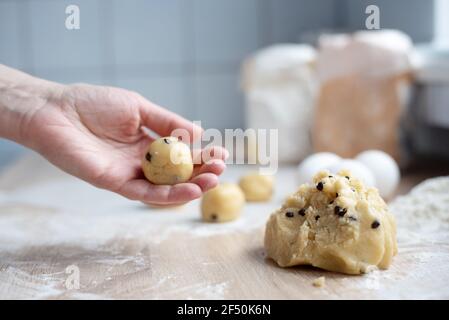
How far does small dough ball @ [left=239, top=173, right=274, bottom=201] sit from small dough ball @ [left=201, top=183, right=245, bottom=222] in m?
0.17

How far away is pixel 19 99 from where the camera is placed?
4.13 feet

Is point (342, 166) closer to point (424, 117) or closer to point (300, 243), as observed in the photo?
point (300, 243)

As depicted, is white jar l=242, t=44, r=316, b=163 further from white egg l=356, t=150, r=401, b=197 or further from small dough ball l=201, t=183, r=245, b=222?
small dough ball l=201, t=183, r=245, b=222

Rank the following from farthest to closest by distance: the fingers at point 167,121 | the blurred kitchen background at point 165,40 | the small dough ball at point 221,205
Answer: the blurred kitchen background at point 165,40 < the small dough ball at point 221,205 < the fingers at point 167,121

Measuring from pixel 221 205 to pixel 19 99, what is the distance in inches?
20.6

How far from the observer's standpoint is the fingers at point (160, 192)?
1.13 meters

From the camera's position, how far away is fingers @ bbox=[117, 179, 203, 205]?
3.71 ft

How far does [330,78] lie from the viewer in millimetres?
2035

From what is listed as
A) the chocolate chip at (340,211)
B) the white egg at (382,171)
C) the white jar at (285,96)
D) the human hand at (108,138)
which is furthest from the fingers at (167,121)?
the white jar at (285,96)

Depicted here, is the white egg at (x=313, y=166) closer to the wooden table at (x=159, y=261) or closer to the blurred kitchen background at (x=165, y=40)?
the wooden table at (x=159, y=261)

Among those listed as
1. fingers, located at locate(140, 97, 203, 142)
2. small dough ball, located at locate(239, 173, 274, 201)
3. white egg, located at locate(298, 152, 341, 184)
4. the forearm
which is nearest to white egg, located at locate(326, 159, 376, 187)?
white egg, located at locate(298, 152, 341, 184)

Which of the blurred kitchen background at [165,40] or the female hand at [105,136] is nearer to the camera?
the female hand at [105,136]

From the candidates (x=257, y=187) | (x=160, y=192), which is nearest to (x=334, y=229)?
(x=160, y=192)

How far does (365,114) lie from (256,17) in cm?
115
